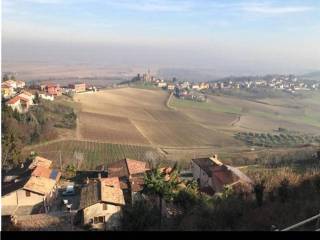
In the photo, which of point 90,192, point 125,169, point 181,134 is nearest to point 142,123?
point 181,134

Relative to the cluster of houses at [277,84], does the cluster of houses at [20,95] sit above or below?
above

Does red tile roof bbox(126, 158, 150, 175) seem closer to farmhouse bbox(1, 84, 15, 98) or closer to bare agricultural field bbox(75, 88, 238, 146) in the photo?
bare agricultural field bbox(75, 88, 238, 146)

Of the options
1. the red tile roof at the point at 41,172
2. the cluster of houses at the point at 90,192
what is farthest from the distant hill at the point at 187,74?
the red tile roof at the point at 41,172

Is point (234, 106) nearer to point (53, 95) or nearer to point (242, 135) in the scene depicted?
point (242, 135)

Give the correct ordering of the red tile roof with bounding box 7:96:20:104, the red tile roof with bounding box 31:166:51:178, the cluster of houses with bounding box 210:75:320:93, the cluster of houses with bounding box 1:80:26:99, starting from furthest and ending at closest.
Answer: the cluster of houses with bounding box 210:75:320:93, the cluster of houses with bounding box 1:80:26:99, the red tile roof with bounding box 7:96:20:104, the red tile roof with bounding box 31:166:51:178

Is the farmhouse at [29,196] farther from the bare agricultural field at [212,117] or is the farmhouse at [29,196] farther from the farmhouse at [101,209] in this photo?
the bare agricultural field at [212,117]

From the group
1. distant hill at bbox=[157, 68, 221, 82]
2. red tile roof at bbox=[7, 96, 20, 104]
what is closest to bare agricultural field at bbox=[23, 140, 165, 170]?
red tile roof at bbox=[7, 96, 20, 104]

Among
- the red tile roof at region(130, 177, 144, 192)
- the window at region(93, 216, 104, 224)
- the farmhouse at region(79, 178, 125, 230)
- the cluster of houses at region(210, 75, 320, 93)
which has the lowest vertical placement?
the cluster of houses at region(210, 75, 320, 93)
